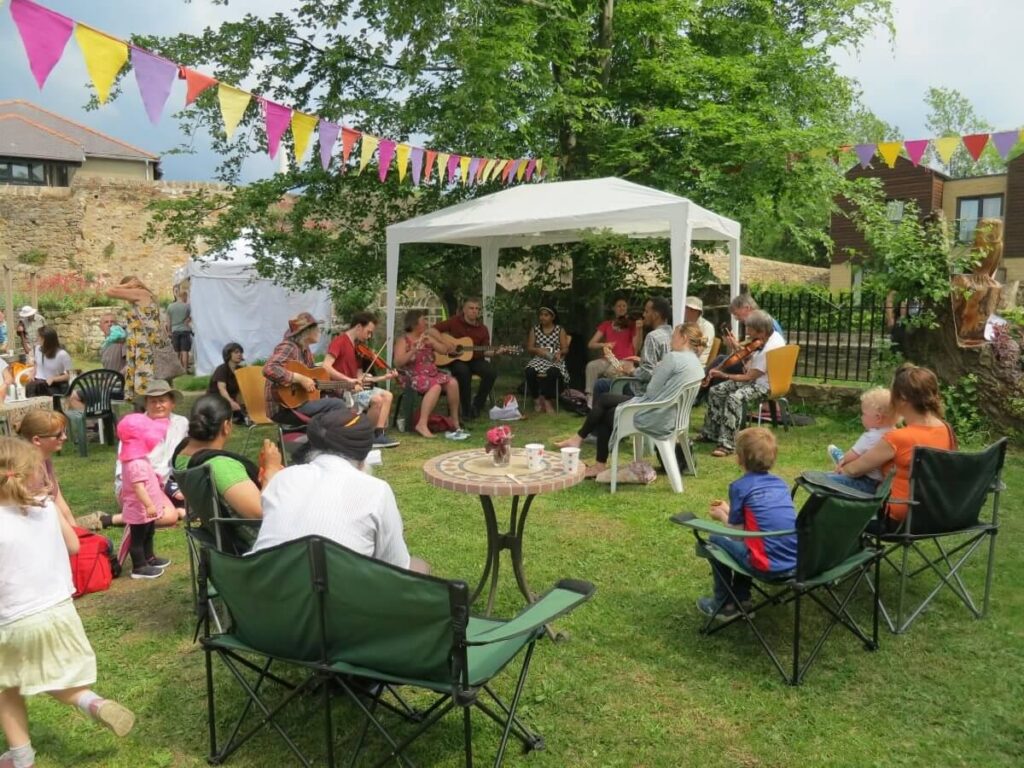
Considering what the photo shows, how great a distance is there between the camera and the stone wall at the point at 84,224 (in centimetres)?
2312

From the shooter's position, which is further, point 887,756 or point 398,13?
point 398,13

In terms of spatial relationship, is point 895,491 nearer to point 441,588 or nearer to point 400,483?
point 441,588

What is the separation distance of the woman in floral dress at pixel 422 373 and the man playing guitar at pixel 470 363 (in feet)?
1.46

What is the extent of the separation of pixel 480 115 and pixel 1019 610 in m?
6.59

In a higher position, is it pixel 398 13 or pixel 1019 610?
pixel 398 13

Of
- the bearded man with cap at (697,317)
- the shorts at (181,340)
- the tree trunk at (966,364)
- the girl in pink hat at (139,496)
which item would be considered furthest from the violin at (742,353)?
the shorts at (181,340)

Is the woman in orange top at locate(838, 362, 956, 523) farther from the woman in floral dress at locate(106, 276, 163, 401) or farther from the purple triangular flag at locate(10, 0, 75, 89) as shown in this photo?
the woman in floral dress at locate(106, 276, 163, 401)

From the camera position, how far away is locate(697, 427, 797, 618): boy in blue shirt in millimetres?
2920

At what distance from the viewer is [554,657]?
302 centimetres

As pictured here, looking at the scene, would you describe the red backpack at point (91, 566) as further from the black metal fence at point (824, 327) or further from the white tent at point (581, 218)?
the black metal fence at point (824, 327)

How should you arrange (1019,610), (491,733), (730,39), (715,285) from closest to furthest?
1. (491,733)
2. (1019,610)
3. (715,285)
4. (730,39)

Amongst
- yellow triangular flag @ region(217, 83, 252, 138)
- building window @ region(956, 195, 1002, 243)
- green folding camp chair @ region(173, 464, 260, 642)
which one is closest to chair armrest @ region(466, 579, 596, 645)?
green folding camp chair @ region(173, 464, 260, 642)

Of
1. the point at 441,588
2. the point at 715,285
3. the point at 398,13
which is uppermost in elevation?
the point at 398,13

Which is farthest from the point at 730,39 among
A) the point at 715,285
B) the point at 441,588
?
the point at 441,588
